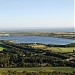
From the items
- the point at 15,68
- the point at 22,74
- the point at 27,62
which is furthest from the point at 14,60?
the point at 22,74

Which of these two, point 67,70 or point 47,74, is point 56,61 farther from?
point 47,74

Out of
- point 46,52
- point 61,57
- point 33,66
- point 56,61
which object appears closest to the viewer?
point 33,66

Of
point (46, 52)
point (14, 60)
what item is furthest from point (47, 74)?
point (46, 52)

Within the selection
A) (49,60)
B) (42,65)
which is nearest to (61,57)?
(49,60)

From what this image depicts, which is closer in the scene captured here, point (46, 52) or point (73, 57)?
point (73, 57)

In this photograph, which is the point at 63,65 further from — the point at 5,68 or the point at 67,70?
the point at 5,68

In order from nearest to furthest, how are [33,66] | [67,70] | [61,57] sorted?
[67,70]
[33,66]
[61,57]

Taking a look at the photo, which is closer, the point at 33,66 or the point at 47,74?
the point at 47,74

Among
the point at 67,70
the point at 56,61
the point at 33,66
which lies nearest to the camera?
the point at 67,70

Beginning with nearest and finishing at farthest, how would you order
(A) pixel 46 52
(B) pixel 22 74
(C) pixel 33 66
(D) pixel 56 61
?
(B) pixel 22 74, (C) pixel 33 66, (D) pixel 56 61, (A) pixel 46 52
